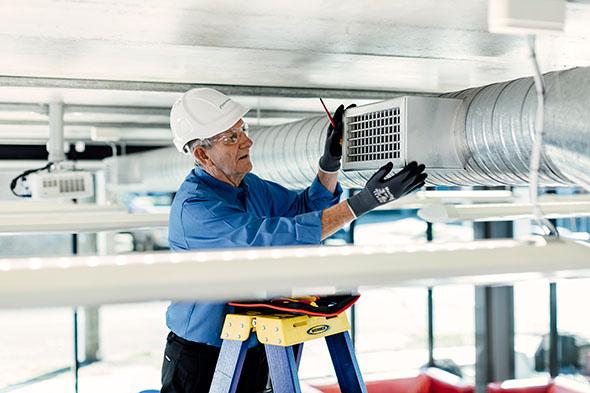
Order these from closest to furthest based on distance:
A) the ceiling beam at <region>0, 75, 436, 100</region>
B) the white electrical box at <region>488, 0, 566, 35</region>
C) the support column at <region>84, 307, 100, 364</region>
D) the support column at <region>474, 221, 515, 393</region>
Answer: the white electrical box at <region>488, 0, 566, 35</region>
the ceiling beam at <region>0, 75, 436, 100</region>
the support column at <region>474, 221, 515, 393</region>
the support column at <region>84, 307, 100, 364</region>

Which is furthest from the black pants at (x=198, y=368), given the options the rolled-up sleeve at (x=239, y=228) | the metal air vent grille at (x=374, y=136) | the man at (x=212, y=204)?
the metal air vent grille at (x=374, y=136)

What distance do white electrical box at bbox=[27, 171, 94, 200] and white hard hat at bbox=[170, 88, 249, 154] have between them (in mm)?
2128

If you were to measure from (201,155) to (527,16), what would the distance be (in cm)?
149

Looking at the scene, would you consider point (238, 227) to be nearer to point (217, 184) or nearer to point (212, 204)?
point (212, 204)

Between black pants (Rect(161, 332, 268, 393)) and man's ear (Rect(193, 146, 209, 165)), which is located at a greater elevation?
man's ear (Rect(193, 146, 209, 165))

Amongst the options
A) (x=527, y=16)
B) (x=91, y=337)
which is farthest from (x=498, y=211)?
(x=91, y=337)

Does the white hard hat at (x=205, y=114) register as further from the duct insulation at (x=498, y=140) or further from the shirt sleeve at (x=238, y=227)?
the duct insulation at (x=498, y=140)

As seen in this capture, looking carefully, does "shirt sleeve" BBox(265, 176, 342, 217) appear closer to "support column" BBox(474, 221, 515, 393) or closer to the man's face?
the man's face

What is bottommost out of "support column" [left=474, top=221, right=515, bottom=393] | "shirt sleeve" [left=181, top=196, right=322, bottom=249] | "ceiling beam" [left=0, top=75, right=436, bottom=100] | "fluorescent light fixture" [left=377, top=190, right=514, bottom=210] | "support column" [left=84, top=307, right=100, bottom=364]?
"support column" [left=84, top=307, right=100, bottom=364]

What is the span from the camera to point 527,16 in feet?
4.10

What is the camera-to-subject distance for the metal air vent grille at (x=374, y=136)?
84.7 inches

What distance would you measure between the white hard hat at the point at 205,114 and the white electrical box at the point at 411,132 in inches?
17.6

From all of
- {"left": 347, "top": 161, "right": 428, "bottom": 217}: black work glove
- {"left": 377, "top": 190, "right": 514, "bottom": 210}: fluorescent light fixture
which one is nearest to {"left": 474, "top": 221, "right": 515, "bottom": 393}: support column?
{"left": 377, "top": 190, "right": 514, "bottom": 210}: fluorescent light fixture

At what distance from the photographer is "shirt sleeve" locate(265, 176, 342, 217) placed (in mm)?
2672
